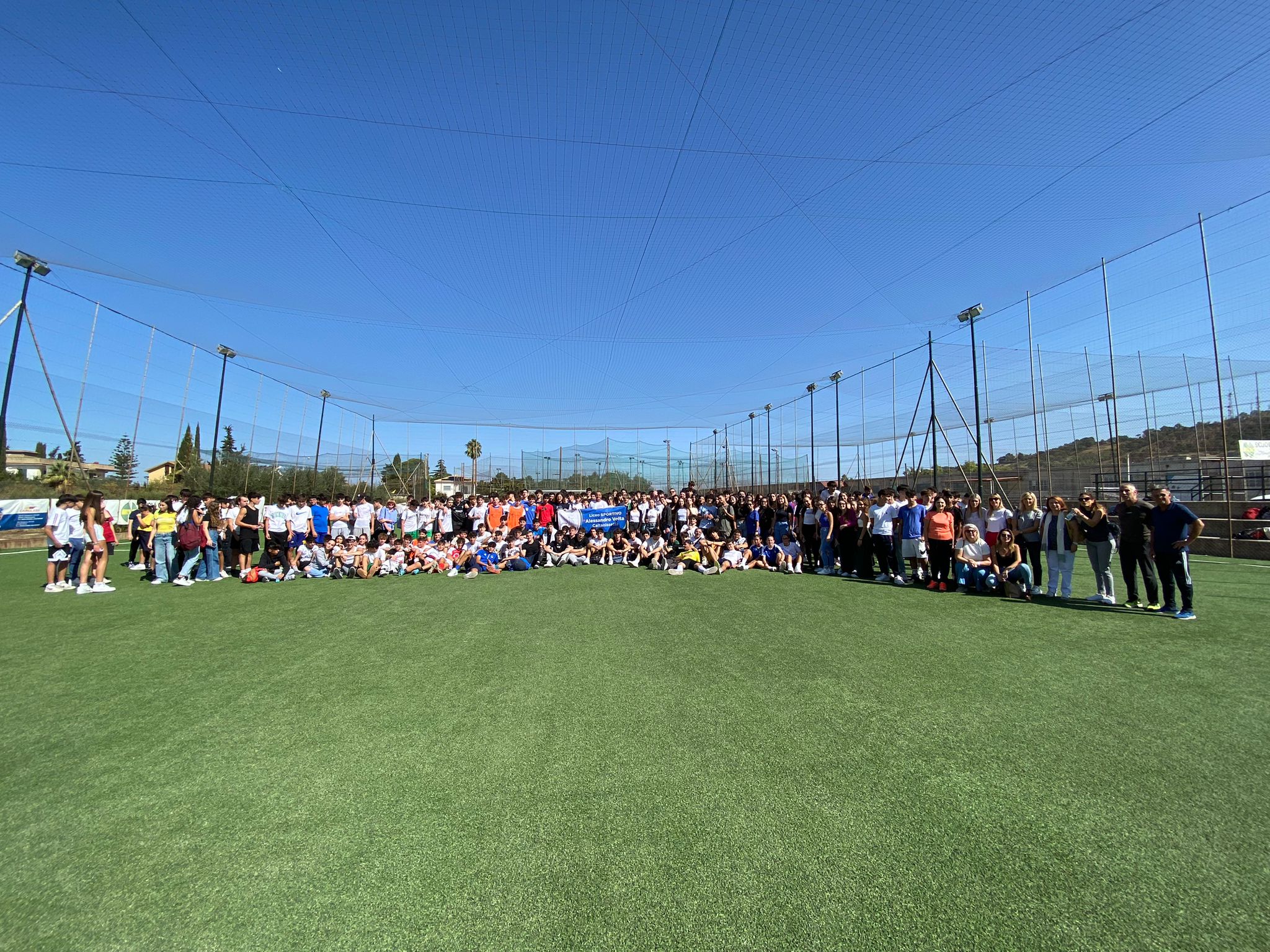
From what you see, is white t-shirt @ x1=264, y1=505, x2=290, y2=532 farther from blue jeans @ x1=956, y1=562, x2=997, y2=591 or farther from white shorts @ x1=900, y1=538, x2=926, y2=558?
blue jeans @ x1=956, y1=562, x2=997, y2=591

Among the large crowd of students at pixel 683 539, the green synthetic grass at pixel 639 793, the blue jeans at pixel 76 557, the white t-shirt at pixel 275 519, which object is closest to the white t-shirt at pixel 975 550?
the large crowd of students at pixel 683 539

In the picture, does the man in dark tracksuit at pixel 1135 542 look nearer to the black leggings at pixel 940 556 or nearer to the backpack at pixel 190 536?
the black leggings at pixel 940 556

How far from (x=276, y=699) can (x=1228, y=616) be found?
8.96 metres

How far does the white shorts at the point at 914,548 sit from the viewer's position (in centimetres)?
845

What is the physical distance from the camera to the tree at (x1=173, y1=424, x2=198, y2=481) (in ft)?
62.0

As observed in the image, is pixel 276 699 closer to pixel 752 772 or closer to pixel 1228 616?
pixel 752 772

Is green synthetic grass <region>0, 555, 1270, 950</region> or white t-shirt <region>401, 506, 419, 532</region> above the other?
white t-shirt <region>401, 506, 419, 532</region>

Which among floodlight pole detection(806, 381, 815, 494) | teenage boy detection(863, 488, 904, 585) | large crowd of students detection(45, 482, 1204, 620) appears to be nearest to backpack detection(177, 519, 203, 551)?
large crowd of students detection(45, 482, 1204, 620)

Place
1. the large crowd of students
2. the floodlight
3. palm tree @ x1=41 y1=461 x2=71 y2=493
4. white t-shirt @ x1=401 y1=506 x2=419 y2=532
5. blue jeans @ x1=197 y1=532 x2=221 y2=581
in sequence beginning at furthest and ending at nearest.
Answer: palm tree @ x1=41 y1=461 x2=71 y2=493 < white t-shirt @ x1=401 y1=506 x2=419 y2=532 < the floodlight < blue jeans @ x1=197 y1=532 x2=221 y2=581 < the large crowd of students

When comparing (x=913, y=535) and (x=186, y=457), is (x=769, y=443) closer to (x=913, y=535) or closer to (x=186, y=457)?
Result: (x=913, y=535)

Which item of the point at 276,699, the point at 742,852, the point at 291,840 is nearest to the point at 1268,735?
the point at 742,852

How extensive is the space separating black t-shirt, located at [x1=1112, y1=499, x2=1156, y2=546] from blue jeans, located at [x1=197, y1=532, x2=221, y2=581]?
13.3 metres

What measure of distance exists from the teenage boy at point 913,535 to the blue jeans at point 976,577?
0.69 meters

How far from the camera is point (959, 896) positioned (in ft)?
6.11
